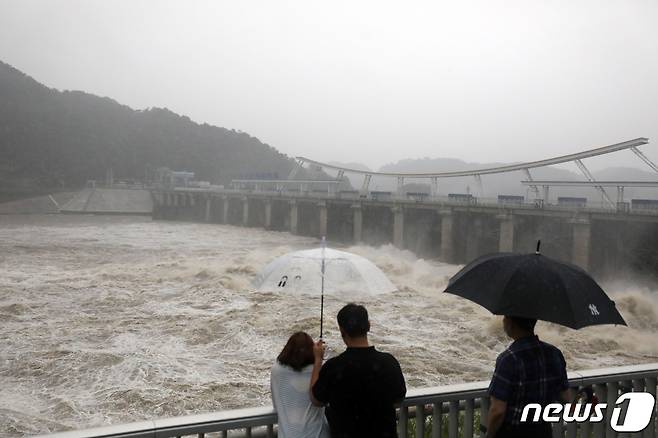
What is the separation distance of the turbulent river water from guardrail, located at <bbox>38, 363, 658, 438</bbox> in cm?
884

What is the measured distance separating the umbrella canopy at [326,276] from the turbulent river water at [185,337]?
7.06 meters

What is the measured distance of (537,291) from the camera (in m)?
3.00

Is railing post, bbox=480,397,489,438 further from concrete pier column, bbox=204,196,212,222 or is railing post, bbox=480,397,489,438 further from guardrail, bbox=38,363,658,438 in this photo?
concrete pier column, bbox=204,196,212,222

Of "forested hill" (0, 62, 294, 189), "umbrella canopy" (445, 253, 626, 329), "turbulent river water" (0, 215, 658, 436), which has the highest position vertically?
"forested hill" (0, 62, 294, 189)

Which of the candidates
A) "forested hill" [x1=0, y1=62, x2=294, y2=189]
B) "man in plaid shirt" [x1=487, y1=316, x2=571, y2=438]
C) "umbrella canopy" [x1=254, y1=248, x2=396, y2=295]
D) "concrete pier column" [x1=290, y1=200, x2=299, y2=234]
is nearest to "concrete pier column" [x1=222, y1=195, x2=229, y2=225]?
"concrete pier column" [x1=290, y1=200, x2=299, y2=234]

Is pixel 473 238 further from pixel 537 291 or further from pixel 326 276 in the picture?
pixel 537 291

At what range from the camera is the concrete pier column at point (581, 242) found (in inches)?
1097

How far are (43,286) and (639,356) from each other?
21590 millimetres

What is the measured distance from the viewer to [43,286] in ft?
77.0

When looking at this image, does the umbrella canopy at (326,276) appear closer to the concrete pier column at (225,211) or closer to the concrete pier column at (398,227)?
the concrete pier column at (398,227)

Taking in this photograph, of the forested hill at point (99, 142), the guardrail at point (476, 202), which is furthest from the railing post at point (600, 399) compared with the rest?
the forested hill at point (99, 142)

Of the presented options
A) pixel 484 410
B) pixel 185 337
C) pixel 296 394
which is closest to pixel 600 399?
pixel 484 410

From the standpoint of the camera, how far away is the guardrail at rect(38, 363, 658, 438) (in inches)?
103

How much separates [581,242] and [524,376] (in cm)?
2785
